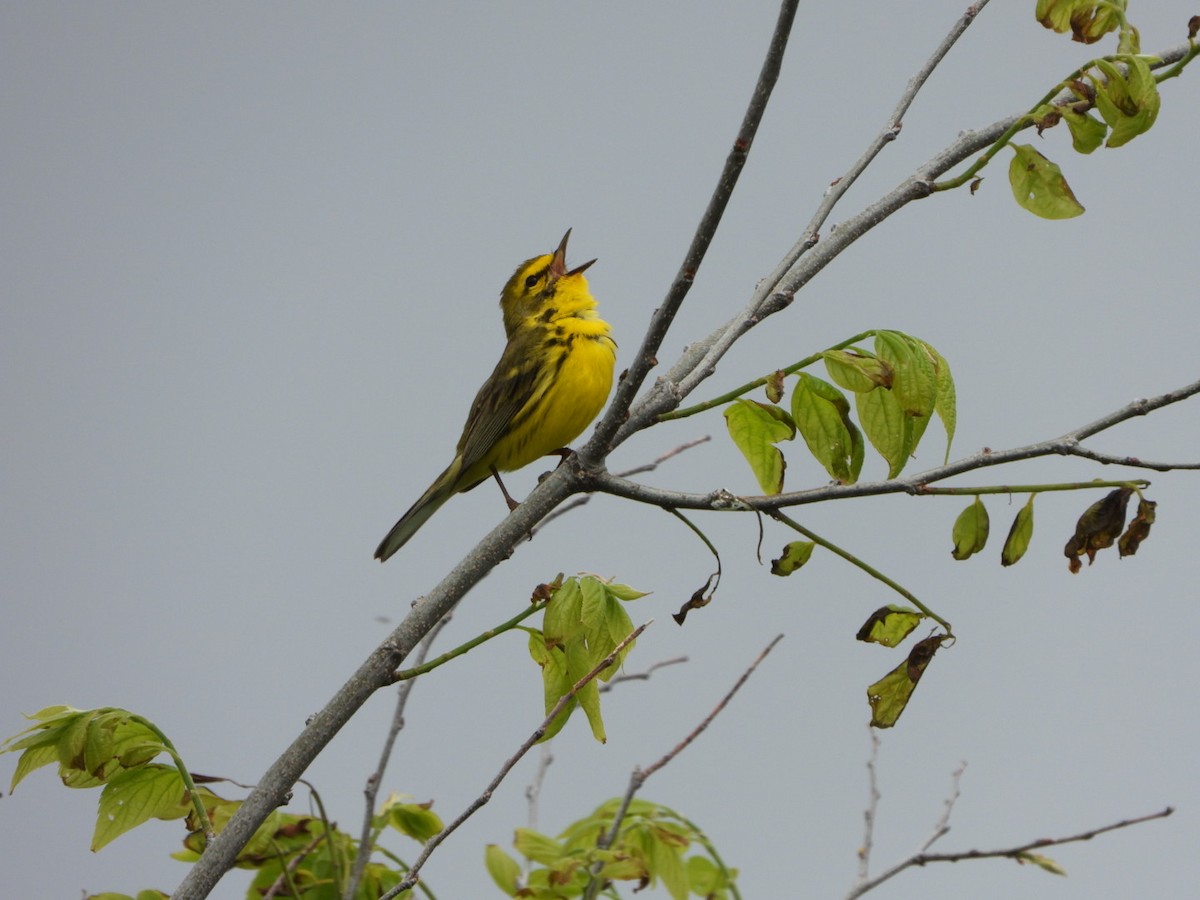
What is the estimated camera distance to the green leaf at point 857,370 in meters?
1.53

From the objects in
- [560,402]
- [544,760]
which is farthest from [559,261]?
[544,760]

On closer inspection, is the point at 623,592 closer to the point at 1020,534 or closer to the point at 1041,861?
the point at 1020,534

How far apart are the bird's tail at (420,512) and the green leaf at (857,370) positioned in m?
2.05

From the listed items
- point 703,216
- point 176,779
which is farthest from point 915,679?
point 176,779

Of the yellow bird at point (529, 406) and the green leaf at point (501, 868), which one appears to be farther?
the yellow bird at point (529, 406)

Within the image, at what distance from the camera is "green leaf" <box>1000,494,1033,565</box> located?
1586mm

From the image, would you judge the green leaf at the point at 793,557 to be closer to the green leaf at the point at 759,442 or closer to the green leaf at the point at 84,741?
the green leaf at the point at 759,442

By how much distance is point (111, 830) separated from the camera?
1728 millimetres

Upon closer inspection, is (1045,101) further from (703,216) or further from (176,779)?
(176,779)

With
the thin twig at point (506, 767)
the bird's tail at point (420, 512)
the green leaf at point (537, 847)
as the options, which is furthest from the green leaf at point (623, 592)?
the bird's tail at point (420, 512)

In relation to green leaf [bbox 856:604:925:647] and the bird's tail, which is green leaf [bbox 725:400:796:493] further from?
the bird's tail

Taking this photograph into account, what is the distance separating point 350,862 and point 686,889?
59 centimetres

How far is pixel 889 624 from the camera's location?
5.33 ft

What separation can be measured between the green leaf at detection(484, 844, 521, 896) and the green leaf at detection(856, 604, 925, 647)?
105 centimetres
